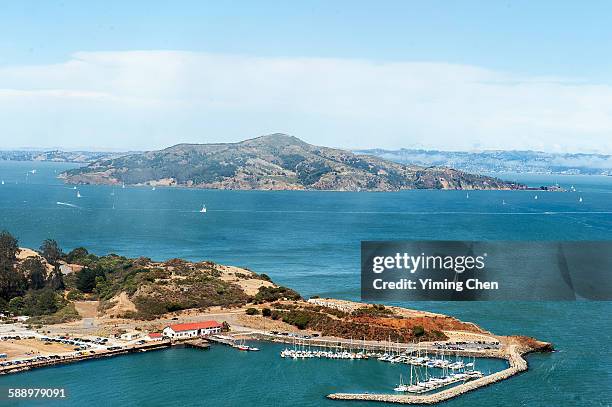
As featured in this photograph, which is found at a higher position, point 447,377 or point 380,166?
point 380,166

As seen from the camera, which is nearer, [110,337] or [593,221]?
[110,337]

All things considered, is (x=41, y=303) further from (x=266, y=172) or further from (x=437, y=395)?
(x=266, y=172)

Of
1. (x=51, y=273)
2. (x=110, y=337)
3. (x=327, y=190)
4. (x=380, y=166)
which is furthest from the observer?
(x=380, y=166)

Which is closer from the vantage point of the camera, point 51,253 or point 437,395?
point 437,395

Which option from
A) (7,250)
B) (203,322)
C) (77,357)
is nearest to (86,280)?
(7,250)

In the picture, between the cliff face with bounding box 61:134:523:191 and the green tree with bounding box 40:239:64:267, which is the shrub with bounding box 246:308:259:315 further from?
the cliff face with bounding box 61:134:523:191

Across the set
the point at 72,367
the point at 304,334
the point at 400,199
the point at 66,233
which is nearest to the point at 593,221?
the point at 400,199

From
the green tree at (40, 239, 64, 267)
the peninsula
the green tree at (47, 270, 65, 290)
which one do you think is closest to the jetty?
the peninsula

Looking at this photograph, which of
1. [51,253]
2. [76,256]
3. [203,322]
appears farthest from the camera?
[76,256]

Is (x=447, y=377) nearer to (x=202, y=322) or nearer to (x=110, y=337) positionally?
(x=202, y=322)
